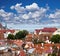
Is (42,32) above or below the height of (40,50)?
above

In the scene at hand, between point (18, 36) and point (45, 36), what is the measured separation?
3007mm

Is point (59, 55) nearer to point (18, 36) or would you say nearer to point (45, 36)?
point (45, 36)

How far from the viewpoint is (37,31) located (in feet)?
94.1

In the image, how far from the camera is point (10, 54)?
11.0 meters

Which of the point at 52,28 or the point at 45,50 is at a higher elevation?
the point at 52,28

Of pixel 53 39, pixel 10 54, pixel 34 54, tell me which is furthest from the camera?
pixel 53 39

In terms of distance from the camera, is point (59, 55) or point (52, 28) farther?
point (52, 28)

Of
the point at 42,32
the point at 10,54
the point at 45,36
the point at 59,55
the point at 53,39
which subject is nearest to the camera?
the point at 59,55

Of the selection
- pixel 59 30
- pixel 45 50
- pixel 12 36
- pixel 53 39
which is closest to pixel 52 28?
pixel 59 30

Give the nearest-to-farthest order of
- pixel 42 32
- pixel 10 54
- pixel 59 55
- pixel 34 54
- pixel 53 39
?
pixel 59 55, pixel 10 54, pixel 34 54, pixel 53 39, pixel 42 32

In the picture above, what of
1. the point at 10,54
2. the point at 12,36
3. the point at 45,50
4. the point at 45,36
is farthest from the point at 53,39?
the point at 10,54

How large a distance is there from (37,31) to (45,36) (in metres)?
3.70

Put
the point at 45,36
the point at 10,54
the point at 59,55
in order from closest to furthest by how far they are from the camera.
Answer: the point at 59,55 < the point at 10,54 < the point at 45,36

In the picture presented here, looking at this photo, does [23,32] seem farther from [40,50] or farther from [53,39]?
[40,50]
